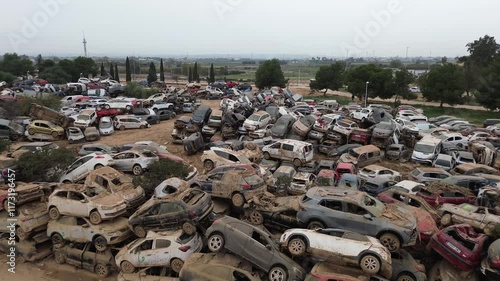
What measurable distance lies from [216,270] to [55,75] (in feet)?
208

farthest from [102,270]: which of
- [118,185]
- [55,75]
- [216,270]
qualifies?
[55,75]

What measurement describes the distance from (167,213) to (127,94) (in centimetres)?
3783

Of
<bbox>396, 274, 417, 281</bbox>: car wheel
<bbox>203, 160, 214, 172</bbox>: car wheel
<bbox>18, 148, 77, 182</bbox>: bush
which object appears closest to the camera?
<bbox>396, 274, 417, 281</bbox>: car wheel

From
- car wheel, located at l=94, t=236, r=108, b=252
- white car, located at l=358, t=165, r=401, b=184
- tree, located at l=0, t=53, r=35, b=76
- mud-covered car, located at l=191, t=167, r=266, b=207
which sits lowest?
car wheel, located at l=94, t=236, r=108, b=252

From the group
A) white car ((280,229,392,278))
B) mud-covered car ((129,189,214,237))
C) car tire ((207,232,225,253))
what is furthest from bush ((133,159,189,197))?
white car ((280,229,392,278))

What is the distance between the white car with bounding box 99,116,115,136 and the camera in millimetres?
26422

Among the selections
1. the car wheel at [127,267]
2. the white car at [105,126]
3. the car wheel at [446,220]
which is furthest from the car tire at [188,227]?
the white car at [105,126]

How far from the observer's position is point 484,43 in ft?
248

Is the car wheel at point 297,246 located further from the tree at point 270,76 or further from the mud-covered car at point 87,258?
the tree at point 270,76

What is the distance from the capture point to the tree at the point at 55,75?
60.7 m

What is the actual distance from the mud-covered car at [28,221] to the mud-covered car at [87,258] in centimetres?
117

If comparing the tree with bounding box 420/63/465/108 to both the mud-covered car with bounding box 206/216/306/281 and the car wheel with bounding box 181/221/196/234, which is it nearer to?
the mud-covered car with bounding box 206/216/306/281

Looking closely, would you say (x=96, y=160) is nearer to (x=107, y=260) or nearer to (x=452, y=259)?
(x=107, y=260)

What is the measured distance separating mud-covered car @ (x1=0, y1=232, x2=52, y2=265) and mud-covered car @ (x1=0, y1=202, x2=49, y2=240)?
22 centimetres
